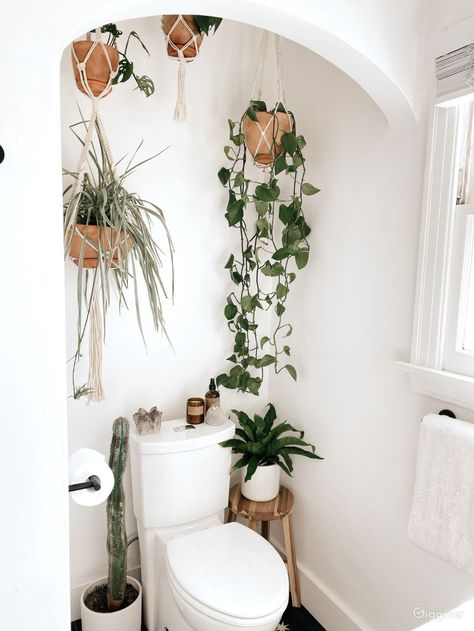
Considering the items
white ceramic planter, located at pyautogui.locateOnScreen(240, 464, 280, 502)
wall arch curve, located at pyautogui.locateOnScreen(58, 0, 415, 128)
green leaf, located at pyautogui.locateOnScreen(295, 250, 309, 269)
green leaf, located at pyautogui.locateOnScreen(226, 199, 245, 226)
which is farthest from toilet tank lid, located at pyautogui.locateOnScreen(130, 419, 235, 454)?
wall arch curve, located at pyautogui.locateOnScreen(58, 0, 415, 128)

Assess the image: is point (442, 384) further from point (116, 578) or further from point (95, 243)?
point (116, 578)

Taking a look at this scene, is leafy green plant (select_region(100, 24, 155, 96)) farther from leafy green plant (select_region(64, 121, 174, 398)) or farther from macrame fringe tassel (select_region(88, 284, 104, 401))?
macrame fringe tassel (select_region(88, 284, 104, 401))

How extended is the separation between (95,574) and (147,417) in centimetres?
69

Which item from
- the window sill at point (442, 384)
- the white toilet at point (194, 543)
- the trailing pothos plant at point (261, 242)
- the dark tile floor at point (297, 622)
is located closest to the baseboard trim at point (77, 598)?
the dark tile floor at point (297, 622)

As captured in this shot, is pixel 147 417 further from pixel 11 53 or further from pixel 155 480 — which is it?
pixel 11 53

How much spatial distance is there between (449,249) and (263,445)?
1.04 m

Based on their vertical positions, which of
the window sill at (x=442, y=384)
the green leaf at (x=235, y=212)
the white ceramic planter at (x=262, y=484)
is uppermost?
the green leaf at (x=235, y=212)

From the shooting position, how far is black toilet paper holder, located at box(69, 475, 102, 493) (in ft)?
3.82

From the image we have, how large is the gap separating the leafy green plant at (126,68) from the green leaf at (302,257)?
77cm

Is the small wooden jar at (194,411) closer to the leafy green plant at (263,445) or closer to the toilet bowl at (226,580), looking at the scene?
the leafy green plant at (263,445)

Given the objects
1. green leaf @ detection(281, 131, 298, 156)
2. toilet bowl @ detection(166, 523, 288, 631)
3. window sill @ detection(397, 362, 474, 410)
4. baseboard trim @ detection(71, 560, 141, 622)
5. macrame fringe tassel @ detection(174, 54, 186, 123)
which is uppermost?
macrame fringe tassel @ detection(174, 54, 186, 123)

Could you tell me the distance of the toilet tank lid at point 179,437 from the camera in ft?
5.95

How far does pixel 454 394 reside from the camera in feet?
4.71

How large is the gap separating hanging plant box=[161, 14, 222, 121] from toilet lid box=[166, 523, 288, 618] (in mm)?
1410
